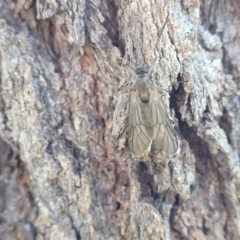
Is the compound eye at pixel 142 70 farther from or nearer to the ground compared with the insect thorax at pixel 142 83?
farther from the ground

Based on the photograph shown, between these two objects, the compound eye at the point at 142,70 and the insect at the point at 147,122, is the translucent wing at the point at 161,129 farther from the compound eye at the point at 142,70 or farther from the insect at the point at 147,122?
the compound eye at the point at 142,70

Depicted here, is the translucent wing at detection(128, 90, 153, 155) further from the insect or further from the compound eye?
the compound eye

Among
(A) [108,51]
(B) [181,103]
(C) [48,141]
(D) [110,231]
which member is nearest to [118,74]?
(A) [108,51]

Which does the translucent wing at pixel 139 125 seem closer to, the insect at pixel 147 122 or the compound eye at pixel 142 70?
the insect at pixel 147 122

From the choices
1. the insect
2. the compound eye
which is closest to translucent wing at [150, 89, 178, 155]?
the insect

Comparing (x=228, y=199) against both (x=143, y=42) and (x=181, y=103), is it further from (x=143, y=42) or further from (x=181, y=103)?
(x=143, y=42)

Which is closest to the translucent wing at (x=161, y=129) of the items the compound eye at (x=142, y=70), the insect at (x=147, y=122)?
the insect at (x=147, y=122)
